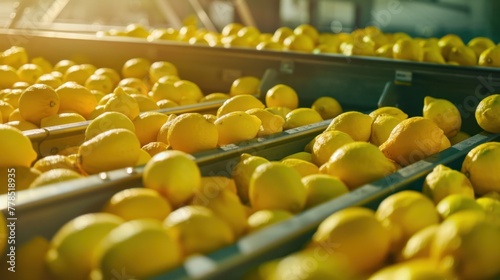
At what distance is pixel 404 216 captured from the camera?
1162 mm

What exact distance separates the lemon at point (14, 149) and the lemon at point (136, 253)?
0.68 m

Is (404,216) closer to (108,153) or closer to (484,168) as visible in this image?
(484,168)

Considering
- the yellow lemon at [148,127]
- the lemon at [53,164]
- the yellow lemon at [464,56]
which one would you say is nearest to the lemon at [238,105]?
the yellow lemon at [148,127]

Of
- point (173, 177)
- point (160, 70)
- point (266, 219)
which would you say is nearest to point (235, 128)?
point (173, 177)

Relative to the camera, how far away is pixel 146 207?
3.75 feet

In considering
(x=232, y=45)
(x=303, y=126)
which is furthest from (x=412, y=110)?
(x=232, y=45)

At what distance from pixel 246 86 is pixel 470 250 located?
6.57 ft

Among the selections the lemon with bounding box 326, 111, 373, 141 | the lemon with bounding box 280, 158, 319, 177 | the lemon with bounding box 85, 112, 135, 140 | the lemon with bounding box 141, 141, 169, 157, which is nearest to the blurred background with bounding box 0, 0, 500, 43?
the lemon with bounding box 85, 112, 135, 140

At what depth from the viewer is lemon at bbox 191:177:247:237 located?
1.14 metres

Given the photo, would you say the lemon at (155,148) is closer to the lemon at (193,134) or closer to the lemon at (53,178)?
the lemon at (193,134)

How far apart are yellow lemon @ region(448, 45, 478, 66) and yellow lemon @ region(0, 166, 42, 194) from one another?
2.15m

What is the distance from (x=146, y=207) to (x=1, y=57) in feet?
8.60

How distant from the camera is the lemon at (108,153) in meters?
1.43

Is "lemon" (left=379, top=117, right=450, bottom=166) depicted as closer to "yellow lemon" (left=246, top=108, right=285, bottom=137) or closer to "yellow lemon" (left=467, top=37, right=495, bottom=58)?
"yellow lemon" (left=246, top=108, right=285, bottom=137)
